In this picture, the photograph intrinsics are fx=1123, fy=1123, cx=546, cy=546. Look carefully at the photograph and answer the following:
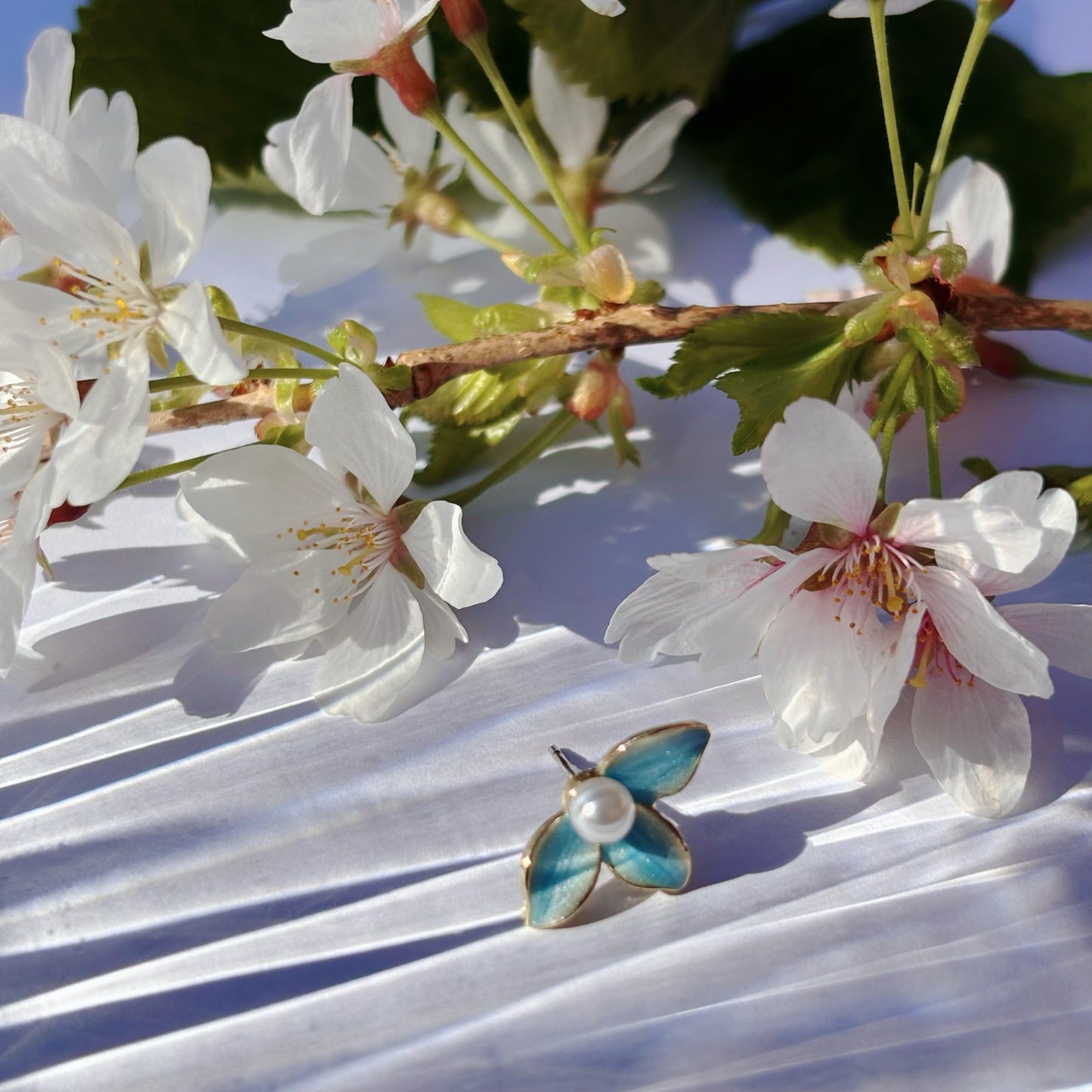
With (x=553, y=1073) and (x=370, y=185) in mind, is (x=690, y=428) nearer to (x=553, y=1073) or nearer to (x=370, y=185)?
(x=370, y=185)

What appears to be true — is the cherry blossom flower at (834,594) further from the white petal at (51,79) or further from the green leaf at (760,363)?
the white petal at (51,79)

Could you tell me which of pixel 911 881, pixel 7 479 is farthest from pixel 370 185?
pixel 911 881

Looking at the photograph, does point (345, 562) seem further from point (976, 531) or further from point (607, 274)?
point (976, 531)

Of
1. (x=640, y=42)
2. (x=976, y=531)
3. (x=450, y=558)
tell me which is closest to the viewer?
(x=976, y=531)

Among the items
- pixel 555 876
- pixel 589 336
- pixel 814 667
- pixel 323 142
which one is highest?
pixel 323 142

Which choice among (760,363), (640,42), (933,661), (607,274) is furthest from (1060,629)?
(640,42)
